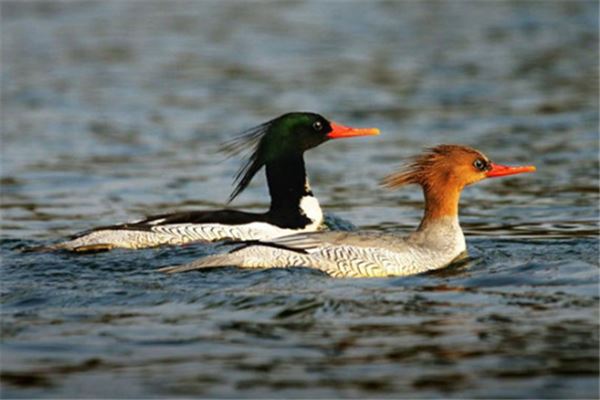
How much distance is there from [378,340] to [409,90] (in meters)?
15.4

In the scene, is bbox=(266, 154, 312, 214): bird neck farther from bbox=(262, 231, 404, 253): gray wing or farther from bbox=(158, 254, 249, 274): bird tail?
bbox=(158, 254, 249, 274): bird tail

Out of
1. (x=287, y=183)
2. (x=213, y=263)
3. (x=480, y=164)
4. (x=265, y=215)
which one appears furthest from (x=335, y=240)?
(x=287, y=183)

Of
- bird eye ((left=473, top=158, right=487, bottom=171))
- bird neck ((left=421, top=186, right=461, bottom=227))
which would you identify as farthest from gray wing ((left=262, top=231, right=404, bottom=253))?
bird eye ((left=473, top=158, right=487, bottom=171))

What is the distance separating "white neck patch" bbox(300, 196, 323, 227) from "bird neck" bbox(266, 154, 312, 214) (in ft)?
0.18

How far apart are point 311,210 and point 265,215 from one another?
49cm

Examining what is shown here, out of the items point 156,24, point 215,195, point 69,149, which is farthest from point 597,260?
point 156,24

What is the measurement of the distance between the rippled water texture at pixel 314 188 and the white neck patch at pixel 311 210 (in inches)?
54.0

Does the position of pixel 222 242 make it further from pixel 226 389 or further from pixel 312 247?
pixel 226 389

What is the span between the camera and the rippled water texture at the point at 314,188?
8430mm

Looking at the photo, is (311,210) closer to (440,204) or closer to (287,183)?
(287,183)

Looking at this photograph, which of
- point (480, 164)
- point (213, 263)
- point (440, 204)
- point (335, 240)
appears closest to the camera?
point (213, 263)

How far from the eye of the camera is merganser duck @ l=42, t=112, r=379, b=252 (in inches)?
516

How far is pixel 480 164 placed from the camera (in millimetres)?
11992

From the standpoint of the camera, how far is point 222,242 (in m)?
13.1
